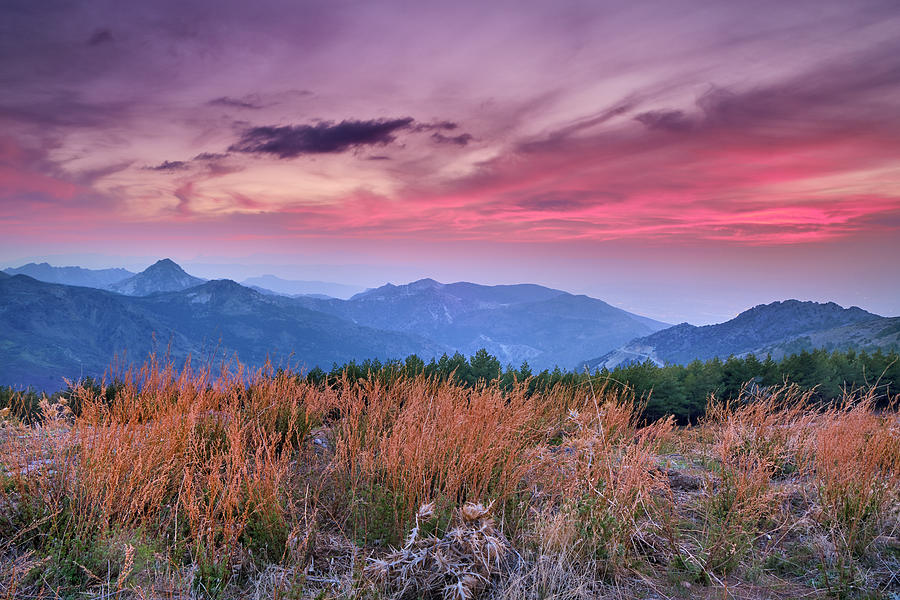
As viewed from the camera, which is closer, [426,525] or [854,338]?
[426,525]

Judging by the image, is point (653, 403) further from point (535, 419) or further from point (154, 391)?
point (154, 391)

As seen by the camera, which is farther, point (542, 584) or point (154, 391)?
point (154, 391)

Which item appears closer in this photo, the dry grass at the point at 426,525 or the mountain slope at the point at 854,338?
the dry grass at the point at 426,525

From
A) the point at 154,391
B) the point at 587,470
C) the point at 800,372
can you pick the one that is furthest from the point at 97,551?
the point at 800,372

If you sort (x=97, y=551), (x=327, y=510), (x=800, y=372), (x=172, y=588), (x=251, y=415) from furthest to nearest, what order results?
(x=800, y=372) < (x=251, y=415) < (x=327, y=510) < (x=97, y=551) < (x=172, y=588)

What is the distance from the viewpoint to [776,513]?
4.20 metres

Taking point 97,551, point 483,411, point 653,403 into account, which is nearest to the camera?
point 97,551

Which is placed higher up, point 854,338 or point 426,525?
point 426,525

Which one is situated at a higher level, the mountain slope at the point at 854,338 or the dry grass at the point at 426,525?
the dry grass at the point at 426,525

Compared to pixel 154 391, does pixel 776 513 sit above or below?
below

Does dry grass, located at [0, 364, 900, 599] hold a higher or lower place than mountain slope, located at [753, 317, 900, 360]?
higher

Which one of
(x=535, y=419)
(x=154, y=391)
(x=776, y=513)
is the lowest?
(x=776, y=513)

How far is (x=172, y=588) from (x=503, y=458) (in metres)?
2.75

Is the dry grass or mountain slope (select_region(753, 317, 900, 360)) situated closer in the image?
the dry grass
